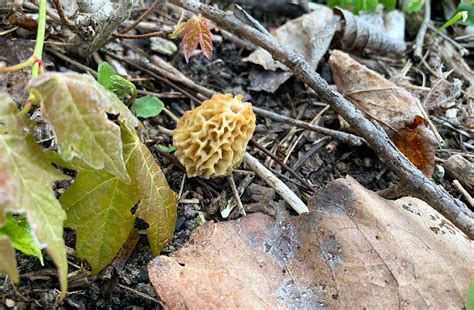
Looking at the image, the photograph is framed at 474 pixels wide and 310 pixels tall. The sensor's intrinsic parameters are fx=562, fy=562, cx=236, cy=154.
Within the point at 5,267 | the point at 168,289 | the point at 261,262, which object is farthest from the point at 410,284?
the point at 5,267

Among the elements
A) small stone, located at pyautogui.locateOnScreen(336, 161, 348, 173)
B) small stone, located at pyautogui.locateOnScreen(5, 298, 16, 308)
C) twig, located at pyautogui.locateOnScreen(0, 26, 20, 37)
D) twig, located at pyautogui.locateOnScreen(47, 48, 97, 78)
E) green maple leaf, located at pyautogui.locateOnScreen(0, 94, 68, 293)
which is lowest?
small stone, located at pyautogui.locateOnScreen(336, 161, 348, 173)

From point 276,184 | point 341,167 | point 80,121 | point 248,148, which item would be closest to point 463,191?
point 341,167

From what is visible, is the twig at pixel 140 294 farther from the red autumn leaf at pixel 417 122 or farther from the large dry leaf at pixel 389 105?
the red autumn leaf at pixel 417 122

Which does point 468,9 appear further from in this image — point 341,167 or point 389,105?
point 341,167

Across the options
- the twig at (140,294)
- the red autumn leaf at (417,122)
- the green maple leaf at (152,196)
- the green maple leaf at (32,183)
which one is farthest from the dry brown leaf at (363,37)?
the green maple leaf at (32,183)

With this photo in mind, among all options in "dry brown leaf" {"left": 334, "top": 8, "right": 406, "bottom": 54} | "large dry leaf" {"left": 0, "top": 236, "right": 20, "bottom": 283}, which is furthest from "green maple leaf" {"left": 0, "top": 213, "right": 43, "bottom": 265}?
"dry brown leaf" {"left": 334, "top": 8, "right": 406, "bottom": 54}

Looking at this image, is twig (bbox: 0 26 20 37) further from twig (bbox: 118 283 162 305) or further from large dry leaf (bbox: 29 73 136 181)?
twig (bbox: 118 283 162 305)
